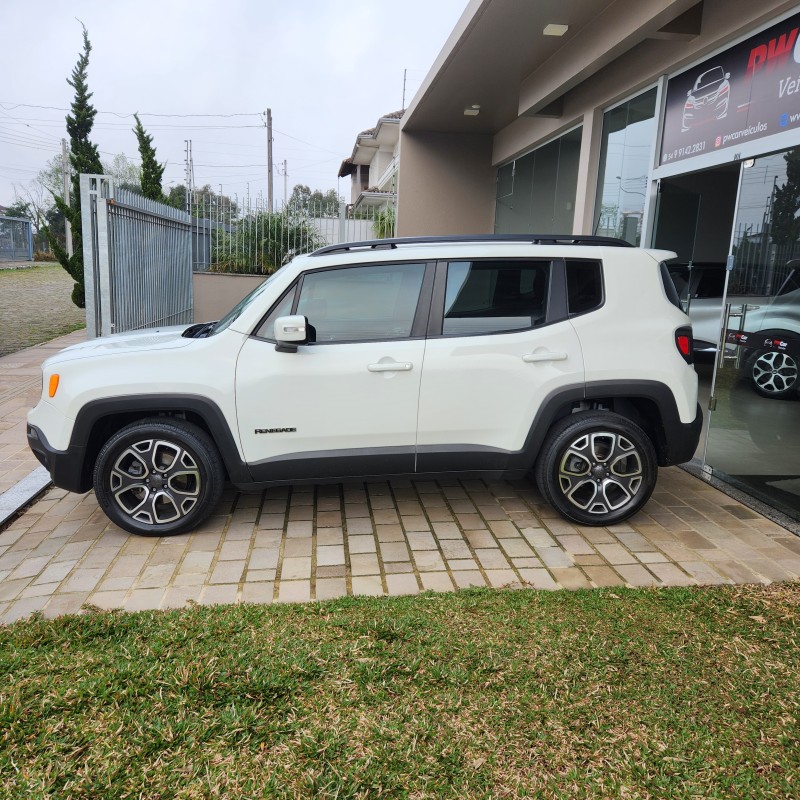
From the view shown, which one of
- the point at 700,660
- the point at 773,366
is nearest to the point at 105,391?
the point at 700,660

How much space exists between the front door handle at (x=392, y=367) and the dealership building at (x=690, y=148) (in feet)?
4.62

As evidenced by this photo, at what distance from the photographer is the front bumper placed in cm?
414

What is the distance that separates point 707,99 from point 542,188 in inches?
184

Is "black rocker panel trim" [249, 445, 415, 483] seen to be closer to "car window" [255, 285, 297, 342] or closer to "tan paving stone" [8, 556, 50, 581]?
"car window" [255, 285, 297, 342]

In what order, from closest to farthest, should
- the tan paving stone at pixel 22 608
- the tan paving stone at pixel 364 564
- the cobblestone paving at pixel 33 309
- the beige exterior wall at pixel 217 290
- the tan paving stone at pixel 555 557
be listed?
the tan paving stone at pixel 22 608 < the tan paving stone at pixel 364 564 < the tan paving stone at pixel 555 557 < the beige exterior wall at pixel 217 290 < the cobblestone paving at pixel 33 309

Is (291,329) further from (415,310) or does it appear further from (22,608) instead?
(22,608)

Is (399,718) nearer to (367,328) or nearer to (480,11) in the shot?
(367,328)

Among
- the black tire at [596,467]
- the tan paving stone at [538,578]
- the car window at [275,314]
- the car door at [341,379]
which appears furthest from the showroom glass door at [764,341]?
the car window at [275,314]

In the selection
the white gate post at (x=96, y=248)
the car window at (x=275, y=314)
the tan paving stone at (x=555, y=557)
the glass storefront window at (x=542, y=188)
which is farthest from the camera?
the glass storefront window at (x=542, y=188)

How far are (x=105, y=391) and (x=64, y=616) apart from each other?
4.45ft

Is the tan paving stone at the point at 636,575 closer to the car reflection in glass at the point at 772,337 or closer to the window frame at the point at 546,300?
the window frame at the point at 546,300

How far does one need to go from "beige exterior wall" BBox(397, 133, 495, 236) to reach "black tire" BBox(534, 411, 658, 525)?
33.2ft

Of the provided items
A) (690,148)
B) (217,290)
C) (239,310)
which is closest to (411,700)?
(239,310)

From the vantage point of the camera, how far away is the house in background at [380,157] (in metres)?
23.6
